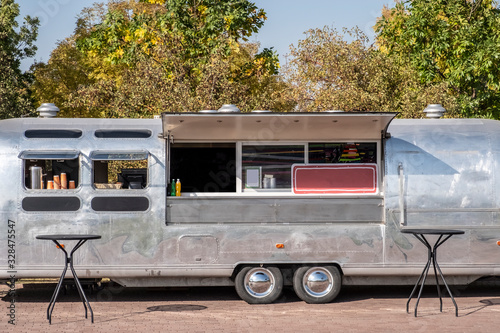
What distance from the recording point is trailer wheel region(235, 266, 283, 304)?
984cm

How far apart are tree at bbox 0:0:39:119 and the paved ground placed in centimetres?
1946

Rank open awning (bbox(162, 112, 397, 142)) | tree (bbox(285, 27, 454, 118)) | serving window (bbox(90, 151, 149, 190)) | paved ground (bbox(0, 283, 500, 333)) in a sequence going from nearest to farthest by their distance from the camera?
paved ground (bbox(0, 283, 500, 333)), open awning (bbox(162, 112, 397, 142)), serving window (bbox(90, 151, 149, 190)), tree (bbox(285, 27, 454, 118))

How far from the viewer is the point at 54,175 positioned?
33.0ft

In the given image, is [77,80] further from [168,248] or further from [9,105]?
[168,248]

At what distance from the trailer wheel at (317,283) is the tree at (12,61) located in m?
22.1

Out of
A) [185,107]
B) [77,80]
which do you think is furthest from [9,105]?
[185,107]

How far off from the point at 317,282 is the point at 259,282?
848 mm

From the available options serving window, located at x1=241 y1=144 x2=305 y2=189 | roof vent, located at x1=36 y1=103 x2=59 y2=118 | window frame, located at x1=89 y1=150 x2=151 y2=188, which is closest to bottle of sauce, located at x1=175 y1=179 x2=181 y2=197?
window frame, located at x1=89 y1=150 x2=151 y2=188

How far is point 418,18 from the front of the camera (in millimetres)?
18953

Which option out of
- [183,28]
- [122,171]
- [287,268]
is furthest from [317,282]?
[183,28]

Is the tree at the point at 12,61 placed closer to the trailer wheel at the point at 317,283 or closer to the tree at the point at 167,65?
the tree at the point at 167,65

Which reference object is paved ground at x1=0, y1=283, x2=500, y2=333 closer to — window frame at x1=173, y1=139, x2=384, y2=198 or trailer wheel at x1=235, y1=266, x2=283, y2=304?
trailer wheel at x1=235, y1=266, x2=283, y2=304

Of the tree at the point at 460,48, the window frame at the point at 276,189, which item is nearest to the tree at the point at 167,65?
the tree at the point at 460,48

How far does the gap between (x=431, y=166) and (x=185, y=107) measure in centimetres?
716
